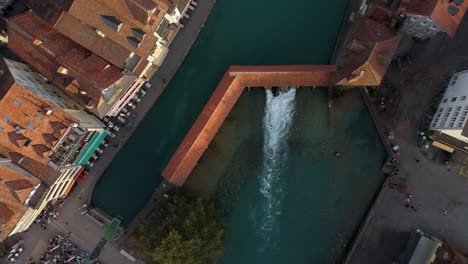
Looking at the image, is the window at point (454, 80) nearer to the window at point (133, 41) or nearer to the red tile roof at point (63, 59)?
the window at point (133, 41)

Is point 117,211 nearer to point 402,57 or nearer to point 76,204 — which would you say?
point 76,204

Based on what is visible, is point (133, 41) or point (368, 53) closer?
point (368, 53)

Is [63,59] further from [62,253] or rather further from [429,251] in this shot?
[429,251]

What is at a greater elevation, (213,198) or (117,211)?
(213,198)

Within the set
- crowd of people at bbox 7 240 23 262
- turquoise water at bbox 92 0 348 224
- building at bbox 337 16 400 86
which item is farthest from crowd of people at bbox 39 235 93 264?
building at bbox 337 16 400 86

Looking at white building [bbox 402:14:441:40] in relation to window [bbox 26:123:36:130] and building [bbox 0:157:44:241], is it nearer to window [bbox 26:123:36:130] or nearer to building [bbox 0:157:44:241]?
window [bbox 26:123:36:130]

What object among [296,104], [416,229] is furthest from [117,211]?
[416,229]

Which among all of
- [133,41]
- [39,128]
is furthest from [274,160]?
[39,128]
